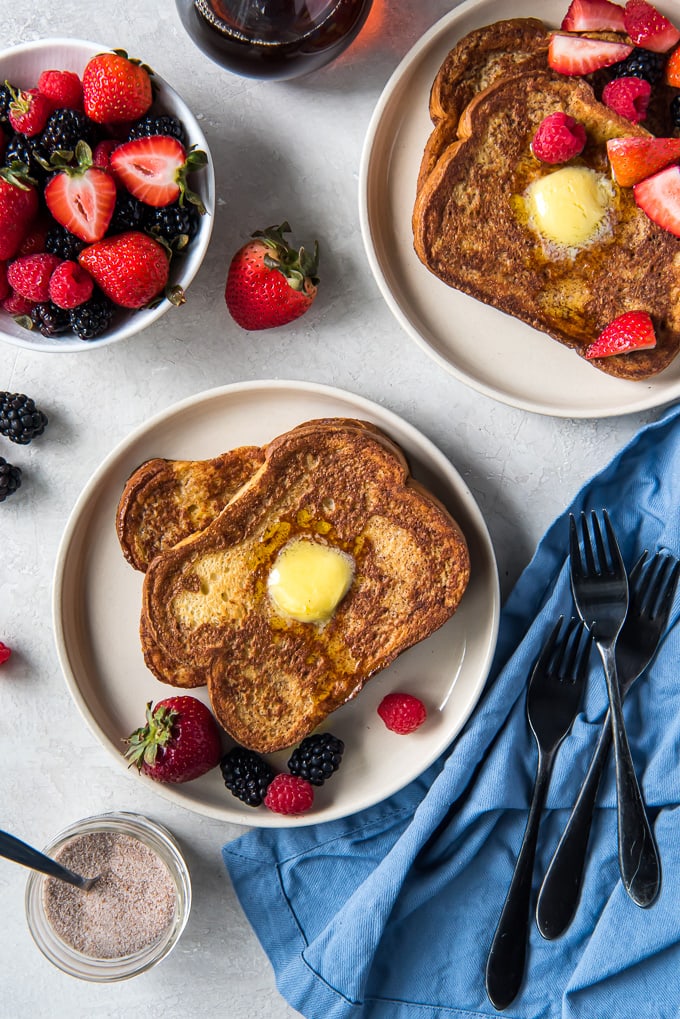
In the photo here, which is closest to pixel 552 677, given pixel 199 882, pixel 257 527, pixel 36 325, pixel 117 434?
pixel 257 527

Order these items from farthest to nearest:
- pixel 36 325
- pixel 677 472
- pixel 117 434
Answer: pixel 117 434 < pixel 677 472 < pixel 36 325

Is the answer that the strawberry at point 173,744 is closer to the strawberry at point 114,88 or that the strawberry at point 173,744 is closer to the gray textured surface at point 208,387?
the gray textured surface at point 208,387

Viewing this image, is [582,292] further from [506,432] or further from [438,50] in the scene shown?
[438,50]

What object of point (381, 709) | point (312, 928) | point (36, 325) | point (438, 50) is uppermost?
point (438, 50)

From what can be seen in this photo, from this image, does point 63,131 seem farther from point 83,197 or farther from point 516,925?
point 516,925

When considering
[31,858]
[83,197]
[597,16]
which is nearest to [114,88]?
[83,197]

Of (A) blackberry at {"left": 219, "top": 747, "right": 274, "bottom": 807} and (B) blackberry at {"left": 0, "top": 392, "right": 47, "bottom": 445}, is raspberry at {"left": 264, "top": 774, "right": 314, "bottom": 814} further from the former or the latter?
(B) blackberry at {"left": 0, "top": 392, "right": 47, "bottom": 445}

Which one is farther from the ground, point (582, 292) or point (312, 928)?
point (582, 292)
